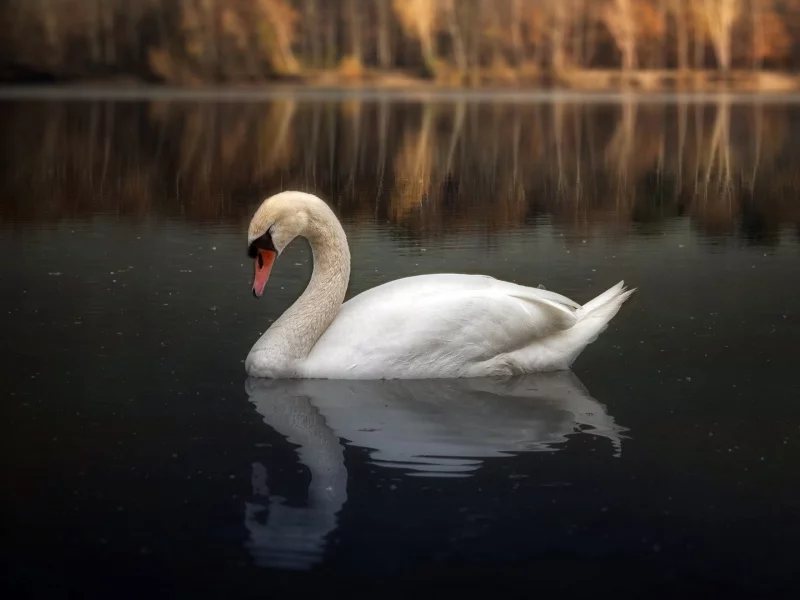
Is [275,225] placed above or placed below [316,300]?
above

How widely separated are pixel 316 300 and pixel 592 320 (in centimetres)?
128

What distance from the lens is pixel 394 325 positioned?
6.60 meters

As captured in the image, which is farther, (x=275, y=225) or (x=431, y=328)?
(x=275, y=225)

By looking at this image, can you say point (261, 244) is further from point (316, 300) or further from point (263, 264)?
point (316, 300)

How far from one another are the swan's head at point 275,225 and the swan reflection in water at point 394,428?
0.54m

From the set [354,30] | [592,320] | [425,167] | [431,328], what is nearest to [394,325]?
[431,328]

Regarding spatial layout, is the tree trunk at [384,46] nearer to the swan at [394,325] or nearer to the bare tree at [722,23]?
the bare tree at [722,23]

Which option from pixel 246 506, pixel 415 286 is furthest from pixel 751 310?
pixel 246 506

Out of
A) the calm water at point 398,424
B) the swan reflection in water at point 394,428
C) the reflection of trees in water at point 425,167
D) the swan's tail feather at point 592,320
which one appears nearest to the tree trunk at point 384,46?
the reflection of trees in water at point 425,167

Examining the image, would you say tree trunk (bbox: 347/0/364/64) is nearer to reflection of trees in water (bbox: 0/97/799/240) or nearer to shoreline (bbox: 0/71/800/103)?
shoreline (bbox: 0/71/800/103)

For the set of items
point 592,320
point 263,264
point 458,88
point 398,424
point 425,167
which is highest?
point 263,264

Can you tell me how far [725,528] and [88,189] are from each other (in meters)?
11.3

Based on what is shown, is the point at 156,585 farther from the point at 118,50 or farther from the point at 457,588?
the point at 118,50

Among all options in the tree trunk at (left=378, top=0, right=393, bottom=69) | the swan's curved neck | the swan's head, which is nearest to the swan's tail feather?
the swan's curved neck
